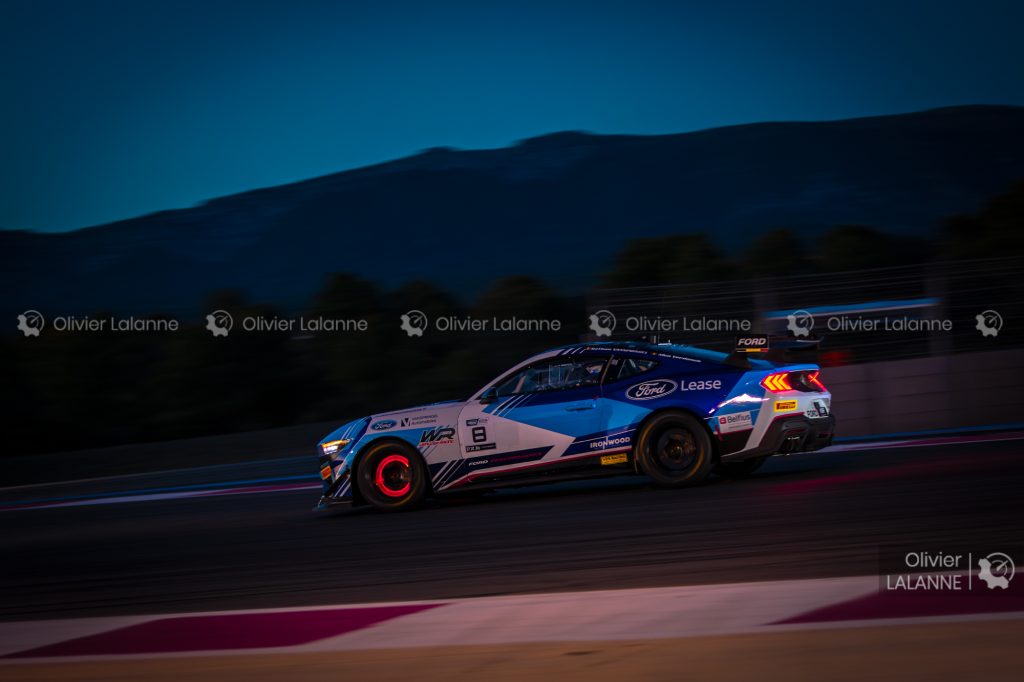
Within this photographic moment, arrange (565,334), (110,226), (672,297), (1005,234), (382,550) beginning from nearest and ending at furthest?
(382,550) → (672,297) → (565,334) → (1005,234) → (110,226)

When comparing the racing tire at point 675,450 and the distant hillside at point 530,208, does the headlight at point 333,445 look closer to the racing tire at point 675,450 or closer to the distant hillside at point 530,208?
the racing tire at point 675,450

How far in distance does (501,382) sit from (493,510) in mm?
1209

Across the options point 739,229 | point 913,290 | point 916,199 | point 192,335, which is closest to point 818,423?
point 913,290

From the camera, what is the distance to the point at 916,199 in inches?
3174

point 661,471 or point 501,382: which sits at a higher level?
point 501,382

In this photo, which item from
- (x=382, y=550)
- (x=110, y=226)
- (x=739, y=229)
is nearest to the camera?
(x=382, y=550)

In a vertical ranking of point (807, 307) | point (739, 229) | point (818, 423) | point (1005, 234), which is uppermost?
point (739, 229)

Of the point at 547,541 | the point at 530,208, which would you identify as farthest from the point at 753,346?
the point at 530,208

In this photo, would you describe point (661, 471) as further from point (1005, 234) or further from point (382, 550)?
point (1005, 234)

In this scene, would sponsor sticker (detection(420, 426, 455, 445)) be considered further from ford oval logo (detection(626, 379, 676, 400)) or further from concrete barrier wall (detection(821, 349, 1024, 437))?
concrete barrier wall (detection(821, 349, 1024, 437))

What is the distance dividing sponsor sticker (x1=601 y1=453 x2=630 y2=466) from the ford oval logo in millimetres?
525

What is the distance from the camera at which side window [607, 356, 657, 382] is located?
32.0 feet

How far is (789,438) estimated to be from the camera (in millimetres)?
9414

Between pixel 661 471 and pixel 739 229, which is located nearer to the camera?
pixel 661 471
